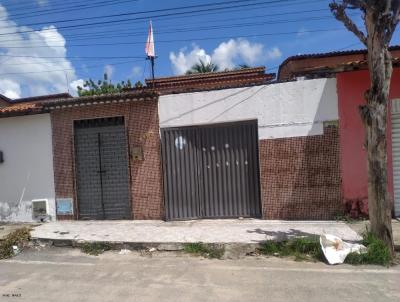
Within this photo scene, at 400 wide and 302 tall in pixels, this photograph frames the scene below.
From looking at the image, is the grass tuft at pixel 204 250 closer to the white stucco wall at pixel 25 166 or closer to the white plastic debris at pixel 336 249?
the white plastic debris at pixel 336 249

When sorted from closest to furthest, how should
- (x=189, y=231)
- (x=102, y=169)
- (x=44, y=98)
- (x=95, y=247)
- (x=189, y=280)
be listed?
(x=189, y=280) < (x=95, y=247) < (x=189, y=231) < (x=102, y=169) < (x=44, y=98)

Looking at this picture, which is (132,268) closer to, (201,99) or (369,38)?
(201,99)

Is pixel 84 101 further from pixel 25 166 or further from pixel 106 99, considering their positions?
pixel 25 166

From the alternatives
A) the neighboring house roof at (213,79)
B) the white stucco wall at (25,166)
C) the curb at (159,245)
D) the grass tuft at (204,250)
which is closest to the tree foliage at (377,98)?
the curb at (159,245)

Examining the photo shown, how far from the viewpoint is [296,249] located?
23.3ft

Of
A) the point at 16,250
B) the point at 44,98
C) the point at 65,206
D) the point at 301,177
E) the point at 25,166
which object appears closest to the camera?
the point at 16,250

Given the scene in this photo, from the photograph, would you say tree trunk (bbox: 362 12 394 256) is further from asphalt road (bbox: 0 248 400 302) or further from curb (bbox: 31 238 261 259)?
curb (bbox: 31 238 261 259)

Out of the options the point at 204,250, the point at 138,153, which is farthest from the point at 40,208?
the point at 204,250

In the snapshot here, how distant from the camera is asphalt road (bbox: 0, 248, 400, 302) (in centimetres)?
520

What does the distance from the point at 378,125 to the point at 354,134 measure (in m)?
2.58

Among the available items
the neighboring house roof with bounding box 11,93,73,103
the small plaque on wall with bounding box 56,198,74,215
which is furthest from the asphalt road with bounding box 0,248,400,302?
the neighboring house roof with bounding box 11,93,73,103

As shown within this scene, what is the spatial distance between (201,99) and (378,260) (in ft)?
17.3

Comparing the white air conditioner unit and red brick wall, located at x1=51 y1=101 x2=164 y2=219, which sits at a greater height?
red brick wall, located at x1=51 y1=101 x2=164 y2=219

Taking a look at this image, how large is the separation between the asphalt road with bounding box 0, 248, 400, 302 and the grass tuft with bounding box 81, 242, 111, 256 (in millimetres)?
455
